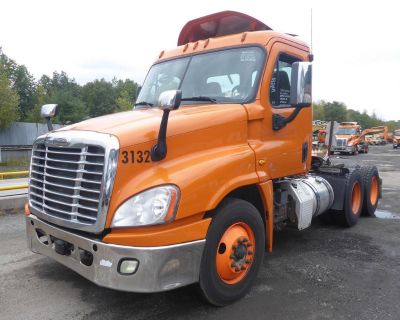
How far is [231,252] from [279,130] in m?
1.69

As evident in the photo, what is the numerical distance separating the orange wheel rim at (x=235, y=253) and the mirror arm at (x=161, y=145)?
100 centimetres

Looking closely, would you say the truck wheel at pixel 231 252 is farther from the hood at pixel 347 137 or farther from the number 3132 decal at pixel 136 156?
the hood at pixel 347 137

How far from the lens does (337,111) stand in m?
87.7

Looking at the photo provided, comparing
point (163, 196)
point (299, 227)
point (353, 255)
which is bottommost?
point (353, 255)

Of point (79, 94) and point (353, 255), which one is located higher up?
point (79, 94)

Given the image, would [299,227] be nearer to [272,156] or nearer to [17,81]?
[272,156]

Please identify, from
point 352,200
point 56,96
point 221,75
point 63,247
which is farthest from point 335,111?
A: point 63,247

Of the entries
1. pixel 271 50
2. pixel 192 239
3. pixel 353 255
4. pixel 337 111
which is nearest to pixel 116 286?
pixel 192 239

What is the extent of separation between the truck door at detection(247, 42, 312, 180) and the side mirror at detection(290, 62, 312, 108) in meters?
0.32

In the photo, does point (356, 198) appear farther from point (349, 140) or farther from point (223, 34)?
point (349, 140)

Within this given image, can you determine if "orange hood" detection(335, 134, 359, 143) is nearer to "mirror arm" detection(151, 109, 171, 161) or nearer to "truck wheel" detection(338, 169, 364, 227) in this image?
"truck wheel" detection(338, 169, 364, 227)

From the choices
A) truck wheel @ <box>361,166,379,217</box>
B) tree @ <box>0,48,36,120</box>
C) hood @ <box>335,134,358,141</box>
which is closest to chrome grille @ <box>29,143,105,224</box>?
truck wheel @ <box>361,166,379,217</box>

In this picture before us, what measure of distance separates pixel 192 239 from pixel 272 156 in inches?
64.9

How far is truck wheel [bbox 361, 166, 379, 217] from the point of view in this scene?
7.60 metres
